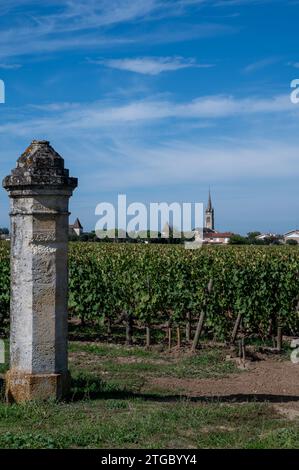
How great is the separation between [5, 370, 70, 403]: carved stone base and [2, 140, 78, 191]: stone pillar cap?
6.75 ft

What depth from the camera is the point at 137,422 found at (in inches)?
239

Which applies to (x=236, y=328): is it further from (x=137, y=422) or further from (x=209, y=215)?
(x=209, y=215)

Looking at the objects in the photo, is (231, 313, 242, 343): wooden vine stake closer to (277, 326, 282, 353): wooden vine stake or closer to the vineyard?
the vineyard

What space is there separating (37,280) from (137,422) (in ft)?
6.18

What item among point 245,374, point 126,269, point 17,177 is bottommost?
point 245,374

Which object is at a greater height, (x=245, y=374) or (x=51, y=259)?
(x=51, y=259)

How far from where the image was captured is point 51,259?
272 inches

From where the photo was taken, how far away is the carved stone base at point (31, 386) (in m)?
6.81

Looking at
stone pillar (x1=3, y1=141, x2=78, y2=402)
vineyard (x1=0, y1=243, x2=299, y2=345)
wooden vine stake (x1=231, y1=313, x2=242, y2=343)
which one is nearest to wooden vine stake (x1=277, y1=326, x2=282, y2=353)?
vineyard (x1=0, y1=243, x2=299, y2=345)

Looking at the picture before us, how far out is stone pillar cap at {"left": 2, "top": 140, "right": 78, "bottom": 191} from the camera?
271 inches

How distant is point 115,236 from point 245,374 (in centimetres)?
5802
